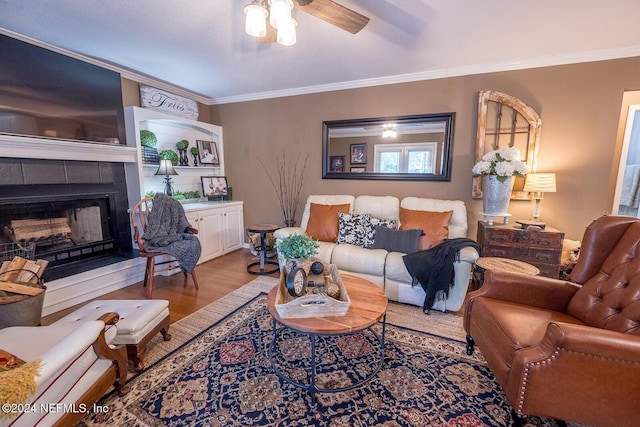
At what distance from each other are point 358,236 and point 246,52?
7.23 feet

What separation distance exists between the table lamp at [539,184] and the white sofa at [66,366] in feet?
Result: 11.8

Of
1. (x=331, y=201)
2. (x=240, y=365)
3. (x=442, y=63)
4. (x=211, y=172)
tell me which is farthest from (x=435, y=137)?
(x=211, y=172)

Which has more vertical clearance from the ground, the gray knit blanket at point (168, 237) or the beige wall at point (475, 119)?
the beige wall at point (475, 119)

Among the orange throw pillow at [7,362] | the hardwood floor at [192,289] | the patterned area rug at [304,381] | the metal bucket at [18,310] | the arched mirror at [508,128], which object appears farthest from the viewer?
the arched mirror at [508,128]

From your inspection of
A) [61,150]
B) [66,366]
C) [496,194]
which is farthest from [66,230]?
[496,194]

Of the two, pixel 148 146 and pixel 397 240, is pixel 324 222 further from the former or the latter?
pixel 148 146

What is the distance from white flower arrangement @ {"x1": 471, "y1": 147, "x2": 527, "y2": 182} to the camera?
8.33 ft

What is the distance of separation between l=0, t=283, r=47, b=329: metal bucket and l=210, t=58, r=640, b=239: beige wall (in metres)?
2.84

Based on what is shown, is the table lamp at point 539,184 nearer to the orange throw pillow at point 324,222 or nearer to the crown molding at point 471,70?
the crown molding at point 471,70

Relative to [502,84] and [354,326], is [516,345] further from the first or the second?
[502,84]

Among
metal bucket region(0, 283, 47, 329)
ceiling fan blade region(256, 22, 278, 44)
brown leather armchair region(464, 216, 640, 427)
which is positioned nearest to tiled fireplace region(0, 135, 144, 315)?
metal bucket region(0, 283, 47, 329)

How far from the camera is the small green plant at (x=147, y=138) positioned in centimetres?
334

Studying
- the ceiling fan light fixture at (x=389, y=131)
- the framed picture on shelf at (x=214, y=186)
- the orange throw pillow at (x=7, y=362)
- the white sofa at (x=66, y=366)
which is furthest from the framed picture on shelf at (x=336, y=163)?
the orange throw pillow at (x=7, y=362)

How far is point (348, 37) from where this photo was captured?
7.69 feet
